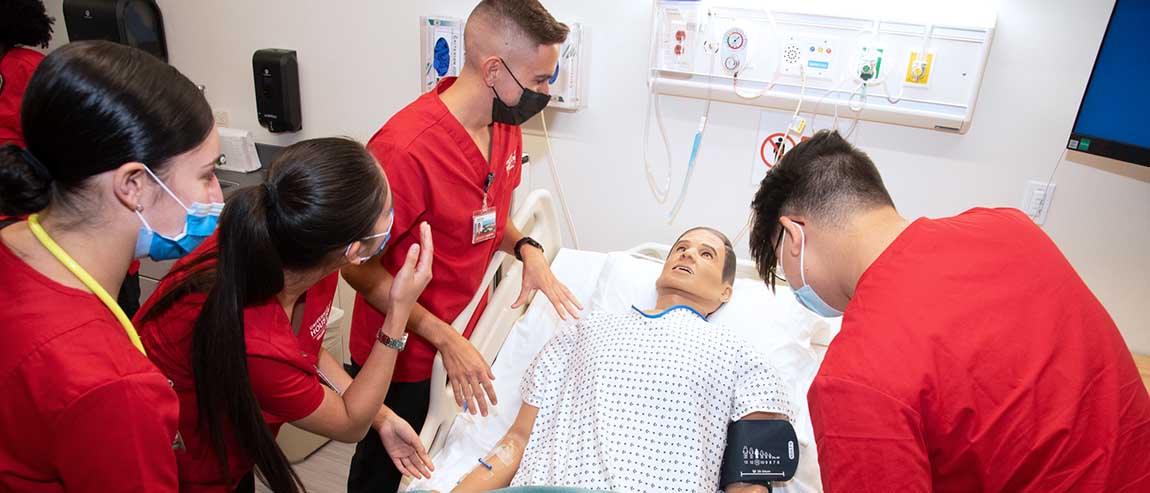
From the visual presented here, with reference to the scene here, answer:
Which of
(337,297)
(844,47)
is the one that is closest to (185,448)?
(337,297)

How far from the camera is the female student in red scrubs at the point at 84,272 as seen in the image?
0.88 m

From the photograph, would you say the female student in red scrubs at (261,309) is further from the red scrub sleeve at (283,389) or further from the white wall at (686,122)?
the white wall at (686,122)

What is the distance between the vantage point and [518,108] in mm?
1718

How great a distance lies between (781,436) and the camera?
1.66 meters

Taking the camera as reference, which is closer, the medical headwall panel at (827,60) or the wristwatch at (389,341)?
the wristwatch at (389,341)

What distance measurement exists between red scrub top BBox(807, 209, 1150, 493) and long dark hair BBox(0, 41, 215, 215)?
1004mm

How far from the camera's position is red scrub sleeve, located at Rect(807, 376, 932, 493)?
96 centimetres

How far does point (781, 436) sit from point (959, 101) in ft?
3.93

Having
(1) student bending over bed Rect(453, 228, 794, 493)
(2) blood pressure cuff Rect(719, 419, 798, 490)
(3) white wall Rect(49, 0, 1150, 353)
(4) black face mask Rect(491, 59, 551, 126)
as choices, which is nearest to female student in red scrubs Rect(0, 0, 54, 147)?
(3) white wall Rect(49, 0, 1150, 353)

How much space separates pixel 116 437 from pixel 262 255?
0.33m

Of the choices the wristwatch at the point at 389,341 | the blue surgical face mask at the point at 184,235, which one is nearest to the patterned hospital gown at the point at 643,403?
the wristwatch at the point at 389,341

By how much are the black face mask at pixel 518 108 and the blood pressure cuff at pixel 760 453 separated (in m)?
0.94

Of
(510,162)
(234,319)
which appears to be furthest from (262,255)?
(510,162)

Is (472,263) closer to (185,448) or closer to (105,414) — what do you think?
(185,448)
